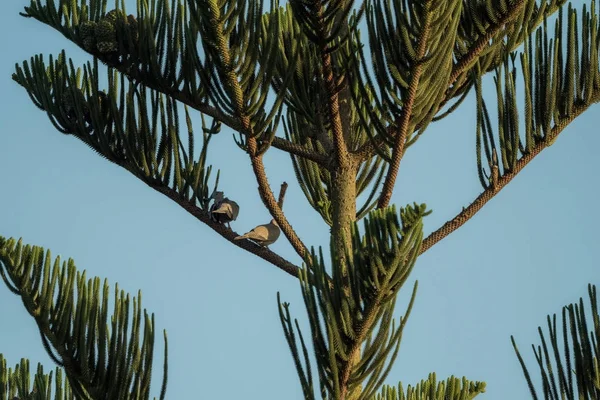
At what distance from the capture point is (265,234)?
17.0 ft

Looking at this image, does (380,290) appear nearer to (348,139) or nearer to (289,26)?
(348,139)

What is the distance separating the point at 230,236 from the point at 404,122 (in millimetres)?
905

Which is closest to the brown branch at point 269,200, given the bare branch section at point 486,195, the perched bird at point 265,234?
the perched bird at point 265,234

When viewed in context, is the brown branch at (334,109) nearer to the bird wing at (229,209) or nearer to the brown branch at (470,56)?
the brown branch at (470,56)

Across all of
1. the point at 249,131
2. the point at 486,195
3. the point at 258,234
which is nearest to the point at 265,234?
the point at 258,234

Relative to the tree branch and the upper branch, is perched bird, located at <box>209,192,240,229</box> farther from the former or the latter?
the tree branch

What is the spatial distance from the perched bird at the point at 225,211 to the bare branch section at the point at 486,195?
0.83m

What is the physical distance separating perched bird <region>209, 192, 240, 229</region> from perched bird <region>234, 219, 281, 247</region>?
0.54 ft

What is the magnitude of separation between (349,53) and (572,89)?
92 cm

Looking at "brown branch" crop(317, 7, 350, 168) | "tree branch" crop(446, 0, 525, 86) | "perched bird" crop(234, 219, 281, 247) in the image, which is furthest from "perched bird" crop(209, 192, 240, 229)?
"tree branch" crop(446, 0, 525, 86)

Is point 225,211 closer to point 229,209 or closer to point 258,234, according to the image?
point 229,209

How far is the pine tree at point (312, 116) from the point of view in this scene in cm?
454

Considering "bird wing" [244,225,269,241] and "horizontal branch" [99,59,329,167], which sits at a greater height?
"horizontal branch" [99,59,329,167]

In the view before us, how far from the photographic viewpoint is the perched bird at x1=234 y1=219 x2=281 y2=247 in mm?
5188
